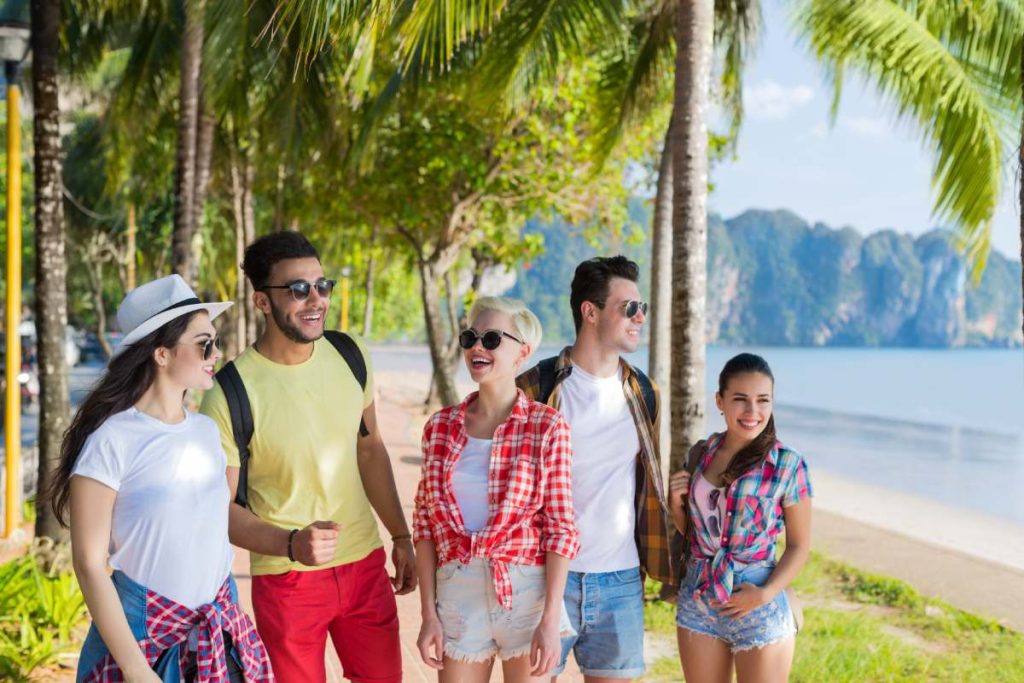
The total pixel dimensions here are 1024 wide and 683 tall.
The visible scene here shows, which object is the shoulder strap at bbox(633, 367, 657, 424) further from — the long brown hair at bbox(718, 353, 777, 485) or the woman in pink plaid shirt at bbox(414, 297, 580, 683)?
the woman in pink plaid shirt at bbox(414, 297, 580, 683)

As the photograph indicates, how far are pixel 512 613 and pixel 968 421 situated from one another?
56.2m

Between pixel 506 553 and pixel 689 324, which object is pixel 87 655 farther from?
pixel 689 324

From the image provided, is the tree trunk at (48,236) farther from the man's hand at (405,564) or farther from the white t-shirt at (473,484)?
the white t-shirt at (473,484)

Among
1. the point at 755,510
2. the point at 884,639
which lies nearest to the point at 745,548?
the point at 755,510

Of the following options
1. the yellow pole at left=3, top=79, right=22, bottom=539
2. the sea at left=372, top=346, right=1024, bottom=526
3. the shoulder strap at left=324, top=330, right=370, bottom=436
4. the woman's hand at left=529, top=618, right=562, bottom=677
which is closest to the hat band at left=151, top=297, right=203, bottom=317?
the shoulder strap at left=324, top=330, right=370, bottom=436

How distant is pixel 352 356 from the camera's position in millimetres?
3402

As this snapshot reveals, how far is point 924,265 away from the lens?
18512cm

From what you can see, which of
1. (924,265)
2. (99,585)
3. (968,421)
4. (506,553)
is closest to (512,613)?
(506,553)

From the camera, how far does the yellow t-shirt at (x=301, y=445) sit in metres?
3.12

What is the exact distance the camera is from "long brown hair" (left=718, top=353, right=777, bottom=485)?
3301mm

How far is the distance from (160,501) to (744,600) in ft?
5.87

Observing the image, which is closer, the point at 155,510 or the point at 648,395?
the point at 155,510

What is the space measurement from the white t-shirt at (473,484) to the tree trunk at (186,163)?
21.3ft

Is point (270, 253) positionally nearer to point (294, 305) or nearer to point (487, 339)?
point (294, 305)
